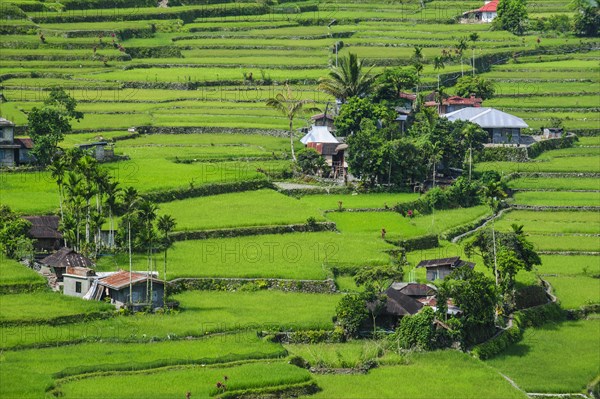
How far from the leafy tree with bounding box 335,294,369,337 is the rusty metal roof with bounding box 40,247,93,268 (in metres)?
11.3

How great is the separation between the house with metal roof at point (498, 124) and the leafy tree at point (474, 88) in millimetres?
6045

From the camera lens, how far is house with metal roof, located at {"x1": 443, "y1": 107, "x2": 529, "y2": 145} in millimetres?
90500

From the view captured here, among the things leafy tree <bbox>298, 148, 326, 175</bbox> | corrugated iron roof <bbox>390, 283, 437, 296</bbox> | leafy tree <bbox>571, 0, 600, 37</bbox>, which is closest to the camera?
corrugated iron roof <bbox>390, 283, 437, 296</bbox>

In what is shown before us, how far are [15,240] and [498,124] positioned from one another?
121ft

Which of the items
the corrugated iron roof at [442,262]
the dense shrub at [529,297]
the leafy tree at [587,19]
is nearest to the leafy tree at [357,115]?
the corrugated iron roof at [442,262]

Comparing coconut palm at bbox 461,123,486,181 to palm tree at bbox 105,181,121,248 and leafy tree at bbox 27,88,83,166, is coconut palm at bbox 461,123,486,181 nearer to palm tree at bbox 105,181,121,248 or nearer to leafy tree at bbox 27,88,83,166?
leafy tree at bbox 27,88,83,166

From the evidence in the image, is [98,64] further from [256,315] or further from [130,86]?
[256,315]

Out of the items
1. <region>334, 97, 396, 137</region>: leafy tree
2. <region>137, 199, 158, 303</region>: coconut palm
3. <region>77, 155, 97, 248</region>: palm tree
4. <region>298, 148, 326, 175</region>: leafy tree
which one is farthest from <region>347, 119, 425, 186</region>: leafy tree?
<region>137, 199, 158, 303</region>: coconut palm

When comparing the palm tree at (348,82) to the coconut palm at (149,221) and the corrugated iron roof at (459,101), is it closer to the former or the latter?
the corrugated iron roof at (459,101)

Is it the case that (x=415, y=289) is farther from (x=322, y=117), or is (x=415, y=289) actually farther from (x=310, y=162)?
(x=322, y=117)

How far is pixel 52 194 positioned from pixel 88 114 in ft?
70.3

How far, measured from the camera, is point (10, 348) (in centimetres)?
5209

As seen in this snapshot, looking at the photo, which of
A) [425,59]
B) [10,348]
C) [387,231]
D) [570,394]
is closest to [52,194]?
[387,231]

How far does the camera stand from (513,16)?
12231cm
